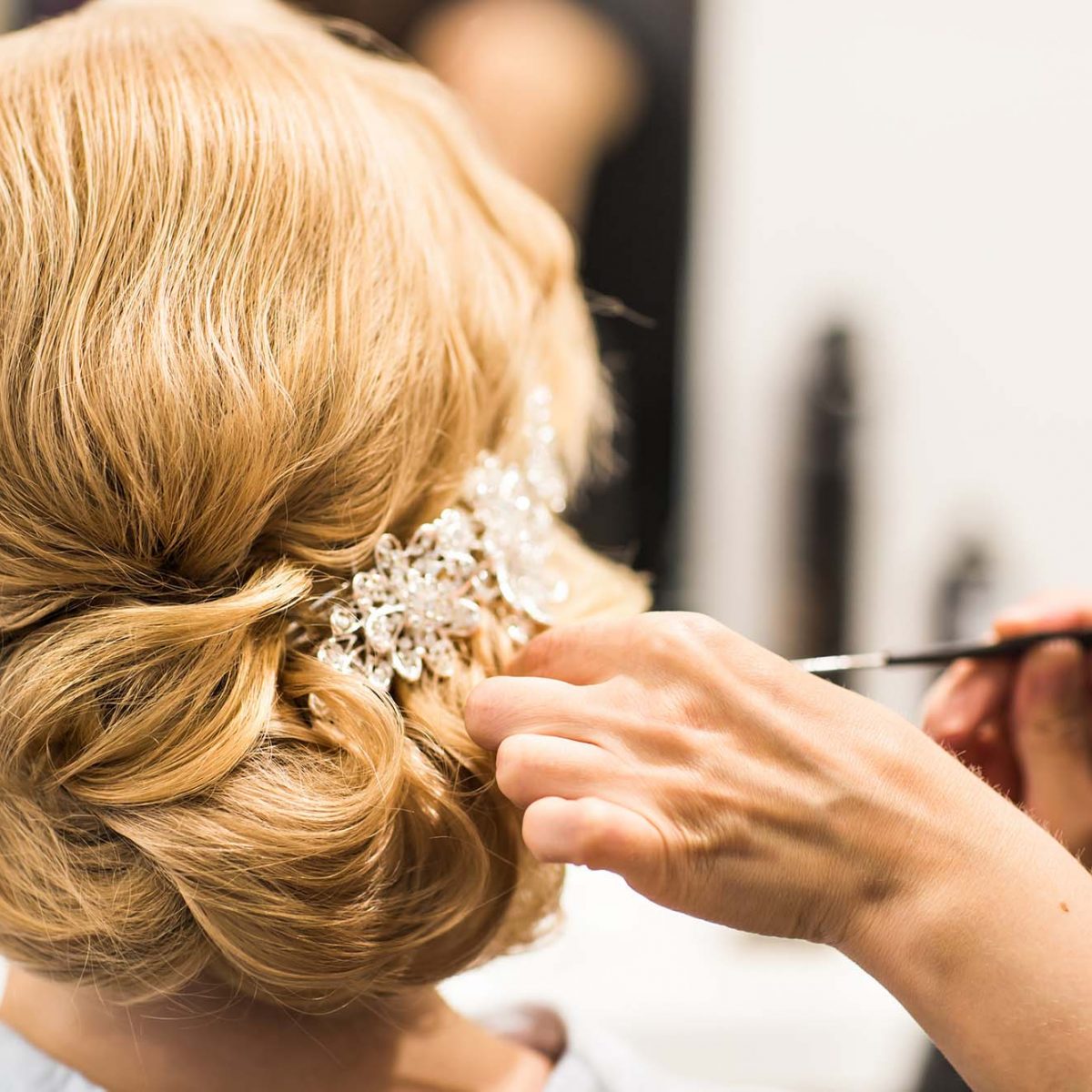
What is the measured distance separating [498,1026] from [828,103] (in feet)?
4.19

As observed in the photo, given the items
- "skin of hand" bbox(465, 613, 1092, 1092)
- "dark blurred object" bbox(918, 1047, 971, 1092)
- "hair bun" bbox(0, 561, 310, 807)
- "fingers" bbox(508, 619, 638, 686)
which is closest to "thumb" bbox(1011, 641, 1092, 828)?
"dark blurred object" bbox(918, 1047, 971, 1092)

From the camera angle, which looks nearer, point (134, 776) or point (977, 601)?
point (134, 776)

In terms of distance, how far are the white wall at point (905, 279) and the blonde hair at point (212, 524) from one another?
0.97 metres

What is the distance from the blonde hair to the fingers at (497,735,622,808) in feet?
0.24

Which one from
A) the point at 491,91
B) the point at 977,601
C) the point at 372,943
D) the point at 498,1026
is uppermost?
the point at 491,91

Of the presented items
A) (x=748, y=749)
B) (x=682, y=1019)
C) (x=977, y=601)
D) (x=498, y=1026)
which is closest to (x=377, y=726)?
(x=748, y=749)

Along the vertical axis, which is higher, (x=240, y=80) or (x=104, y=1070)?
(x=240, y=80)

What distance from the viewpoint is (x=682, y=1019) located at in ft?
4.31

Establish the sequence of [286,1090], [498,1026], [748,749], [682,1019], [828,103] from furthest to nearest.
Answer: [828,103] → [682,1019] → [498,1026] → [286,1090] → [748,749]

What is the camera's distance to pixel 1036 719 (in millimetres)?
819

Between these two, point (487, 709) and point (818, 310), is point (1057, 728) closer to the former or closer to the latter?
point (487, 709)

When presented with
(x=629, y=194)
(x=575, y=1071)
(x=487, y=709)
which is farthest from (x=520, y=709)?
(x=629, y=194)

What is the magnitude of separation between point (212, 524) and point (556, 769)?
20 cm

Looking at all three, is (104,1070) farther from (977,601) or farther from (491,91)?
(977,601)
